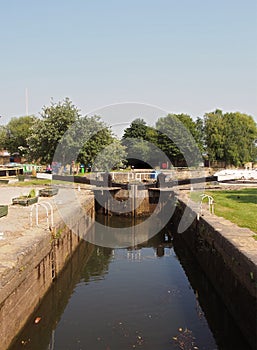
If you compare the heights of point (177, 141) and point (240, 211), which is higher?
point (177, 141)

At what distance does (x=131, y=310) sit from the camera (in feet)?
36.0

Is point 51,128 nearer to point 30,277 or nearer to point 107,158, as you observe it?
point 107,158

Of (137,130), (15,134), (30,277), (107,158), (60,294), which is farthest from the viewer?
(137,130)

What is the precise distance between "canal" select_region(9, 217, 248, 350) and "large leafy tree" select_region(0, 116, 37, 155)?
5757 centimetres

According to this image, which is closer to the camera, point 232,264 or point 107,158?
point 232,264

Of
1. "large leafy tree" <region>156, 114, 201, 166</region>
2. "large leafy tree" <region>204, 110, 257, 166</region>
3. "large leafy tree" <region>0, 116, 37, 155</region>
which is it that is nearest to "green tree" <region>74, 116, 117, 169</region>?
"large leafy tree" <region>156, 114, 201, 166</region>

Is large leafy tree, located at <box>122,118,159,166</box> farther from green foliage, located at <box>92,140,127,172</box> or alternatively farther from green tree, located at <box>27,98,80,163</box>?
green tree, located at <box>27,98,80,163</box>

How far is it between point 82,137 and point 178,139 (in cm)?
3142

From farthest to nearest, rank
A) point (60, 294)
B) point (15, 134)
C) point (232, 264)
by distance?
1. point (15, 134)
2. point (60, 294)
3. point (232, 264)

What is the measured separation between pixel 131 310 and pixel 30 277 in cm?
325

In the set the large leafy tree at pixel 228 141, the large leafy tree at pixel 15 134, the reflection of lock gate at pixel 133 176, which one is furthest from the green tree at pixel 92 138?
the large leafy tree at pixel 15 134

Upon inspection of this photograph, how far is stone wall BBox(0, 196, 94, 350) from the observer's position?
25.9 ft

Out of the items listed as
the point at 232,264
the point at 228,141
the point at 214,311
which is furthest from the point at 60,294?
the point at 228,141

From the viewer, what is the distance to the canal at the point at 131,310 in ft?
29.7
